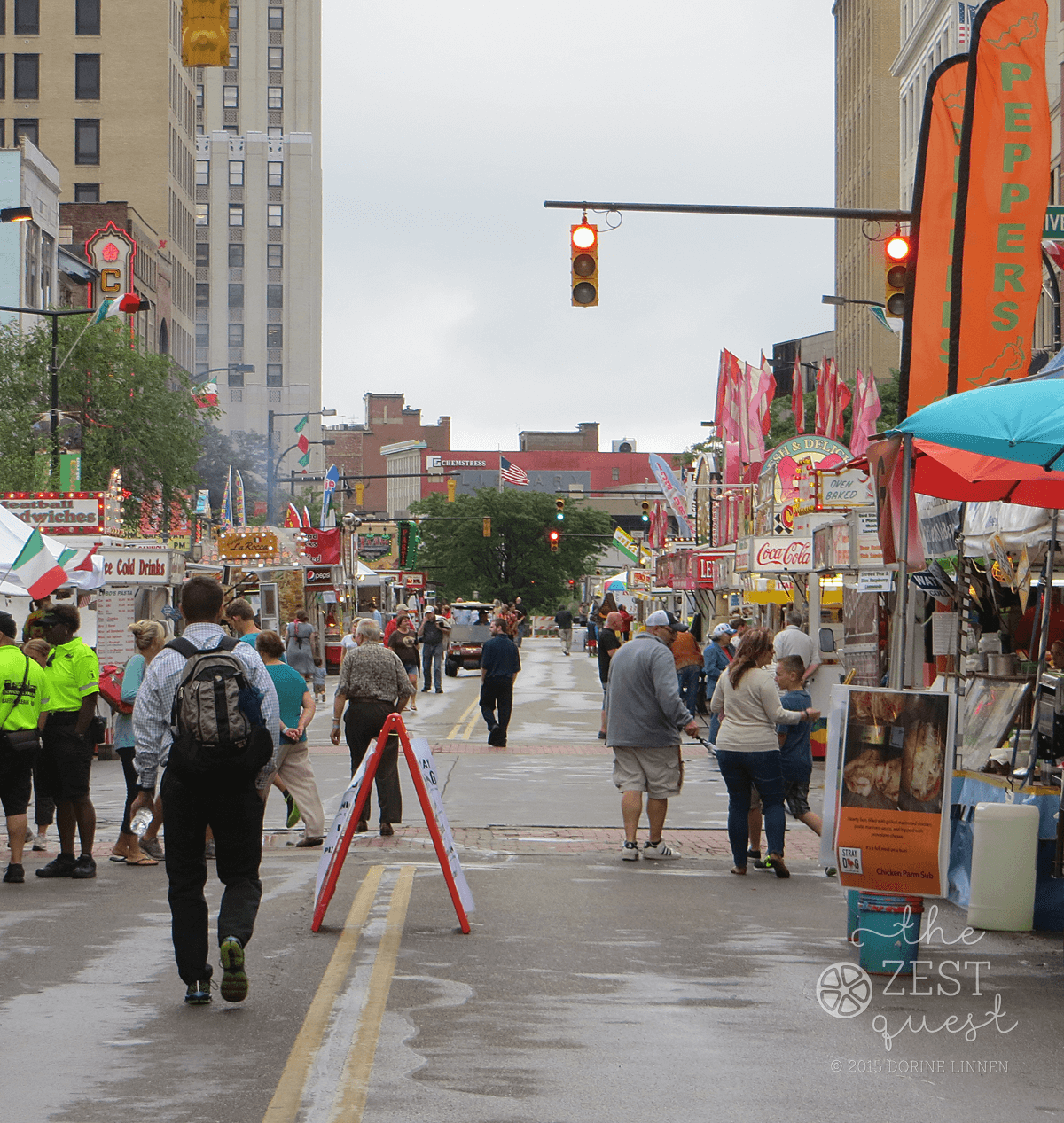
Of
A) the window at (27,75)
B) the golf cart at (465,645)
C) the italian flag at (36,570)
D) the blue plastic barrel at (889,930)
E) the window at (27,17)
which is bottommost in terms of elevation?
the golf cart at (465,645)

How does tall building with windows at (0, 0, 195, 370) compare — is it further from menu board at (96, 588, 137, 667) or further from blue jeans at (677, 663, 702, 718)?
menu board at (96, 588, 137, 667)

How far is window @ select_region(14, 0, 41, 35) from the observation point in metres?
77.2

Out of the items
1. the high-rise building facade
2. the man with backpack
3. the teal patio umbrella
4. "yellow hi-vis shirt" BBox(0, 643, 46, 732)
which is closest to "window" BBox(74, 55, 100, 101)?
the high-rise building facade

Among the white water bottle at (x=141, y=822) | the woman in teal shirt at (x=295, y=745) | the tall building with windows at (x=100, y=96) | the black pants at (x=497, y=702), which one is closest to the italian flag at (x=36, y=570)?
the white water bottle at (x=141, y=822)

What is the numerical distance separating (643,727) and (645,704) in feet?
0.59

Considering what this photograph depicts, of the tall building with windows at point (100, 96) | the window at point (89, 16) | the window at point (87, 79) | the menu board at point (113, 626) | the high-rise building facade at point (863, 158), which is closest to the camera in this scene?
the menu board at point (113, 626)

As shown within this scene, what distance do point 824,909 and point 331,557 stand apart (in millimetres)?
36223

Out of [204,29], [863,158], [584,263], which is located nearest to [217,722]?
[204,29]

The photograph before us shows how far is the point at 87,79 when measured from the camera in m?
78.8

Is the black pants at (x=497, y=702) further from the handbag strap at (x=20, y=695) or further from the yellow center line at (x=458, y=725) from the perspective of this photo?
the handbag strap at (x=20, y=695)

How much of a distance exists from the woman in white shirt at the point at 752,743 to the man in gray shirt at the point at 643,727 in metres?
0.54

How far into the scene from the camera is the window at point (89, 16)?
77750mm

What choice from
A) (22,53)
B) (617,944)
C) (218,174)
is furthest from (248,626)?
(218,174)

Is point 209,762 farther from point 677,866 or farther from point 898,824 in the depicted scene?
point 677,866
